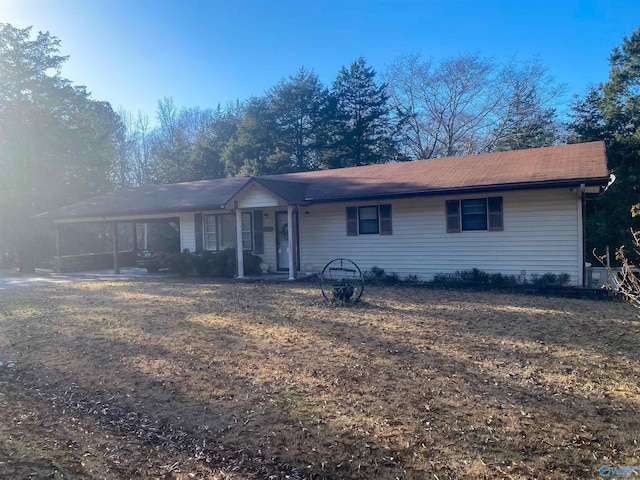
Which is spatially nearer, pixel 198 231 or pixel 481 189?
pixel 481 189

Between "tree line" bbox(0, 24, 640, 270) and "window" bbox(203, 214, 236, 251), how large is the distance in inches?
453

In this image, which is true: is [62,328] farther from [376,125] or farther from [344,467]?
[376,125]

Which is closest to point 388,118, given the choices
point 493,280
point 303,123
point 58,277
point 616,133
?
point 303,123

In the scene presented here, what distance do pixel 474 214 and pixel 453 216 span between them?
0.56 meters

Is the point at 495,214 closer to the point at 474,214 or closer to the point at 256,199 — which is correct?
the point at 474,214

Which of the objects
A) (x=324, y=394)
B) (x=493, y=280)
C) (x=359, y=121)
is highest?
(x=359, y=121)

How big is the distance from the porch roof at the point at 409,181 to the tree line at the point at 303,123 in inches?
324

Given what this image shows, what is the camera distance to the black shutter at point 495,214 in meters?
12.3

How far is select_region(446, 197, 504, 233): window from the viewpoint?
12.3 m

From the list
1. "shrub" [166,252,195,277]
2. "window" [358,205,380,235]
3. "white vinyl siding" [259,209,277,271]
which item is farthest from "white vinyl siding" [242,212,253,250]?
"window" [358,205,380,235]

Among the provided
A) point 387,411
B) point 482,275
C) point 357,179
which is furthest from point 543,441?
point 357,179

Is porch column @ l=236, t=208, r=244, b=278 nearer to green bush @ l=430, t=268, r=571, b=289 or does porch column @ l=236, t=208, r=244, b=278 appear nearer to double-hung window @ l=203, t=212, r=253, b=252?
double-hung window @ l=203, t=212, r=253, b=252

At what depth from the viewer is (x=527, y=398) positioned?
474cm

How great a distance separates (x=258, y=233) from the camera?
1630 centimetres
